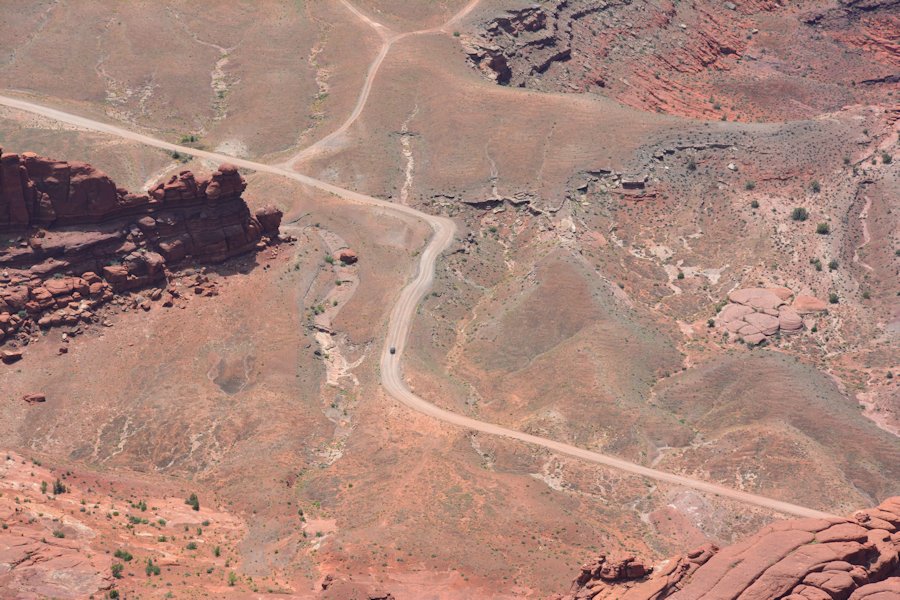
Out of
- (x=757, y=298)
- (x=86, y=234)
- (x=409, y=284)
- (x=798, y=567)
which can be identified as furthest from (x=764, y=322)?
(x=86, y=234)

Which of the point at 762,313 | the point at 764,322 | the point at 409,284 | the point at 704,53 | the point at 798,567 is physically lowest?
the point at 409,284

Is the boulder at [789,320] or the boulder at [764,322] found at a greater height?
the boulder at [789,320]

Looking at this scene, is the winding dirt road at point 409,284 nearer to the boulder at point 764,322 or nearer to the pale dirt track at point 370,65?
the pale dirt track at point 370,65

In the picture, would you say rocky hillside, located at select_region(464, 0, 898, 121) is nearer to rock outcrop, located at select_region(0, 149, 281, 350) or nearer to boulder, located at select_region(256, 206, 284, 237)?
boulder, located at select_region(256, 206, 284, 237)

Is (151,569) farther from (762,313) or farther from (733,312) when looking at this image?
(762,313)

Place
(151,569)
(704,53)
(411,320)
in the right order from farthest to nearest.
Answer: (704,53) < (411,320) < (151,569)

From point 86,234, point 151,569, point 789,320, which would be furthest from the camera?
point 789,320

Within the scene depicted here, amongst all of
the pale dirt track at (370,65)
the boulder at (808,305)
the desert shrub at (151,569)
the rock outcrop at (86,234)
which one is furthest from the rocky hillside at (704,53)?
the desert shrub at (151,569)
